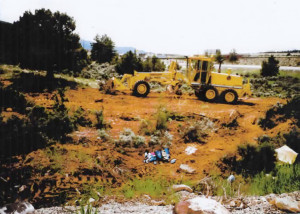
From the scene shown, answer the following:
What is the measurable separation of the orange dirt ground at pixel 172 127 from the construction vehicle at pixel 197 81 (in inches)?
18.2

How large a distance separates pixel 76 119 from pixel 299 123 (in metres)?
6.33

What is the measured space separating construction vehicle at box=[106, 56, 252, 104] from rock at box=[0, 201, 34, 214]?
702cm

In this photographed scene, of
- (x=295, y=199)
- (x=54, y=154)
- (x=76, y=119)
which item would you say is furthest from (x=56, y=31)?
(x=295, y=199)

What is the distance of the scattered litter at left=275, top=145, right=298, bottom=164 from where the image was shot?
17.2 feet

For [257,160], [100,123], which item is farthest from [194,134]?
[100,123]

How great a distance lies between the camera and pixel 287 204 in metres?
3.93

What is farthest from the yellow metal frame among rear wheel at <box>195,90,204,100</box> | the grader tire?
rear wheel at <box>195,90,204,100</box>

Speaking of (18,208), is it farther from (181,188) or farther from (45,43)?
(45,43)

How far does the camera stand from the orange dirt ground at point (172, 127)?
533 cm

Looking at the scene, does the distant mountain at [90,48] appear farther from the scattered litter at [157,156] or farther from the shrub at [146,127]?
the scattered litter at [157,156]

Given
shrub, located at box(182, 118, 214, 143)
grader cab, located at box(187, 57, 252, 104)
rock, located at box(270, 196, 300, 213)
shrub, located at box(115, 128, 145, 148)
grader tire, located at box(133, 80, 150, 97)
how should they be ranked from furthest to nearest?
grader tire, located at box(133, 80, 150, 97), grader cab, located at box(187, 57, 252, 104), shrub, located at box(182, 118, 214, 143), shrub, located at box(115, 128, 145, 148), rock, located at box(270, 196, 300, 213)

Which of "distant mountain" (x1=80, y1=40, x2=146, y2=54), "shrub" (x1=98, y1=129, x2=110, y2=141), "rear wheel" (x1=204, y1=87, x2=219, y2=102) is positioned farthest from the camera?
"rear wheel" (x1=204, y1=87, x2=219, y2=102)

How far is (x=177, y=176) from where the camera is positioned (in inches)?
197

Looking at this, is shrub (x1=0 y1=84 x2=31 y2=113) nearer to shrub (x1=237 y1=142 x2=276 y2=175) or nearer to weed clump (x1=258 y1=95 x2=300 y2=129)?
shrub (x1=237 y1=142 x2=276 y2=175)
